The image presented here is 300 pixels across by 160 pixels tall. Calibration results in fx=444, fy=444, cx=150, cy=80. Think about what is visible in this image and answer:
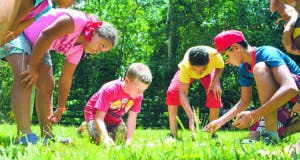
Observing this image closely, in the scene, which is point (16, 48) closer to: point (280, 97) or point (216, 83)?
point (280, 97)

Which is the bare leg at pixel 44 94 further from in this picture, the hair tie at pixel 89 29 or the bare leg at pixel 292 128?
the bare leg at pixel 292 128

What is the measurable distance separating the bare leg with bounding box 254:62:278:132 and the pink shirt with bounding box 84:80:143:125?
3.75 feet

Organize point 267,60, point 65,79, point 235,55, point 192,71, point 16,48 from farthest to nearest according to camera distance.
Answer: point 192,71 → point 65,79 → point 235,55 → point 267,60 → point 16,48

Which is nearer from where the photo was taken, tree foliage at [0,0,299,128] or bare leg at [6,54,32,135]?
bare leg at [6,54,32,135]

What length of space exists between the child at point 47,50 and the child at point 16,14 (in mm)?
1008

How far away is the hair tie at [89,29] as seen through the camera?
3389 millimetres

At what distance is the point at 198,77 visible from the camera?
4879 mm

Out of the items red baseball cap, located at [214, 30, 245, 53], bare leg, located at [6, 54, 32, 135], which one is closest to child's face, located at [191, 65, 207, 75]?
red baseball cap, located at [214, 30, 245, 53]

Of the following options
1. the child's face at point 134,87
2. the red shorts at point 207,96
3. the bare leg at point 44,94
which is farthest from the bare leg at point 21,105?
the red shorts at point 207,96

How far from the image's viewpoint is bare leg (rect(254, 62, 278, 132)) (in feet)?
10.3

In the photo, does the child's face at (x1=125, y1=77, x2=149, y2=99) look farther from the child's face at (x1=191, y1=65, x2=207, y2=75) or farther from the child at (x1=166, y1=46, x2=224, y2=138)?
the child's face at (x1=191, y1=65, x2=207, y2=75)

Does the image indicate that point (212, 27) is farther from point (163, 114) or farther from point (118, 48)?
point (163, 114)

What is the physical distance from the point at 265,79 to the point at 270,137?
16.2 inches

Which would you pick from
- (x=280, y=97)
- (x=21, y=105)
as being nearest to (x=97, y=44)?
(x=21, y=105)
